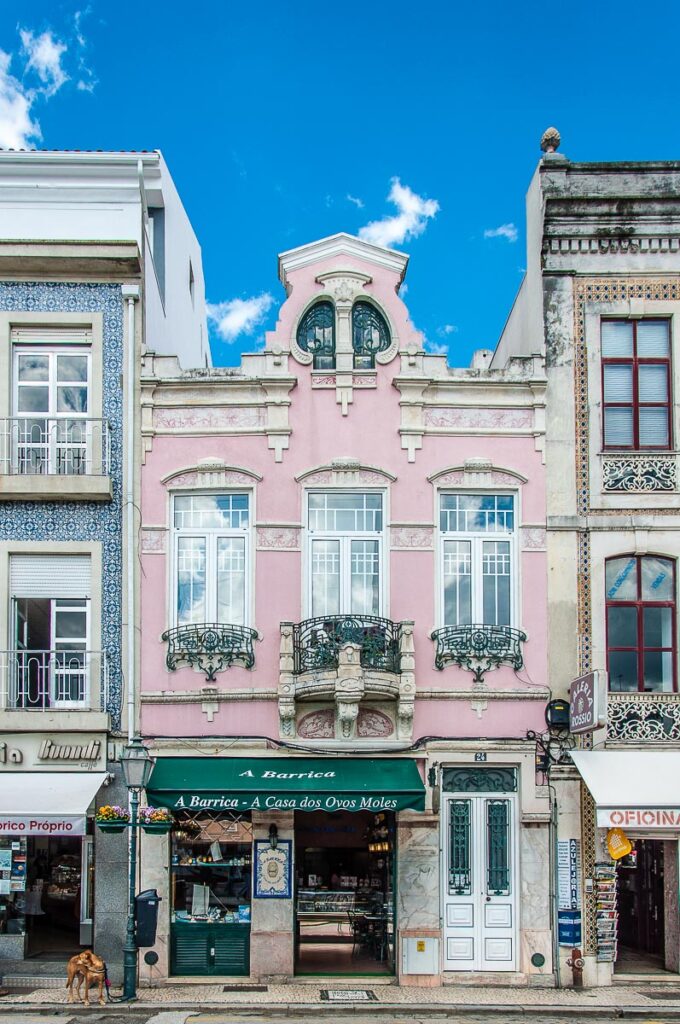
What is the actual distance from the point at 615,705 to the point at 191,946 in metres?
6.95

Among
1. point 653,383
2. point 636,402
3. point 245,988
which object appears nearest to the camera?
point 245,988

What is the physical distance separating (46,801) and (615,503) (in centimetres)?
920

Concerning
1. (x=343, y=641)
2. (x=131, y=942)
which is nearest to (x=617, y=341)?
(x=343, y=641)

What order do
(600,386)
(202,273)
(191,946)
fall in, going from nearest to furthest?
(191,946)
(600,386)
(202,273)

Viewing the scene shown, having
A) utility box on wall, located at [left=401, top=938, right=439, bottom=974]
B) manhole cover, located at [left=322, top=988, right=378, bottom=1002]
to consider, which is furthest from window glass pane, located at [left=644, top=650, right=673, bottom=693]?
manhole cover, located at [left=322, top=988, right=378, bottom=1002]

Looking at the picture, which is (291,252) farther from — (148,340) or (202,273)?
(202,273)

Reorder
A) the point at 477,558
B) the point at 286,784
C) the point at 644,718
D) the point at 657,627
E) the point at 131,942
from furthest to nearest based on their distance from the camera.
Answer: the point at 477,558, the point at 657,627, the point at 644,718, the point at 286,784, the point at 131,942

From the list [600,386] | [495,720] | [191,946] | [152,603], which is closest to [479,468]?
[600,386]

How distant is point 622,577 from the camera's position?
17766mm

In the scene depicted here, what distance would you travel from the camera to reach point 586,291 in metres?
18.2

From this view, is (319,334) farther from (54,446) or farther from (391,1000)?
(391,1000)

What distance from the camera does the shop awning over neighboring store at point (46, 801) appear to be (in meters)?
16.0

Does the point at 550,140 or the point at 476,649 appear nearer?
the point at 476,649

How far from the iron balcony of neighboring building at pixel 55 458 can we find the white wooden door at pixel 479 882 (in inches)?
275
